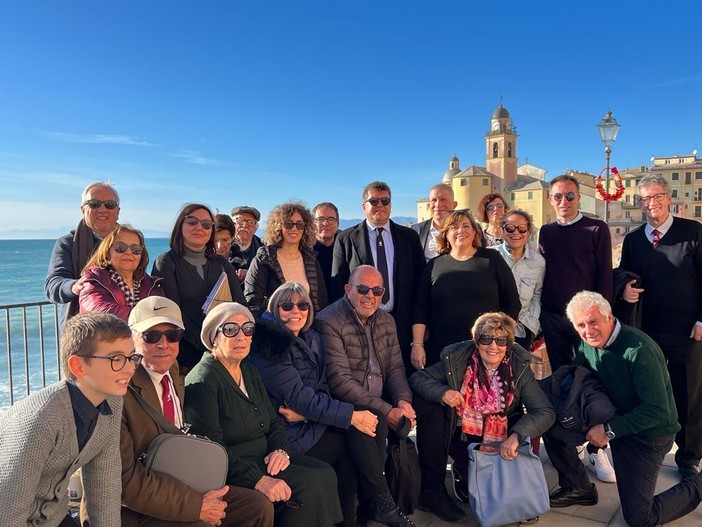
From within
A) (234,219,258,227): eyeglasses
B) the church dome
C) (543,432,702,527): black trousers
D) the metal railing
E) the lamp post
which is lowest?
the metal railing

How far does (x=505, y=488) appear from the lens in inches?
132

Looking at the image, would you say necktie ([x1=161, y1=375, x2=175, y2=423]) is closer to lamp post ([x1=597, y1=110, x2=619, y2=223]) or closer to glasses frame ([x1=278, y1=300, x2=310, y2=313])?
glasses frame ([x1=278, y1=300, x2=310, y2=313])

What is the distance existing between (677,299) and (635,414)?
1.27m

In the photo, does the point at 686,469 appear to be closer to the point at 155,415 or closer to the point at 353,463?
the point at 353,463

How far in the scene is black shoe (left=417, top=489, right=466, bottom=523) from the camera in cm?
358

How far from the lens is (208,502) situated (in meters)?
2.48

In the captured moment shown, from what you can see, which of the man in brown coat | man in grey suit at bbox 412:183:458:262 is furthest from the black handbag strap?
man in grey suit at bbox 412:183:458:262

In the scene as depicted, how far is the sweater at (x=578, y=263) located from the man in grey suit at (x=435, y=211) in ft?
3.53

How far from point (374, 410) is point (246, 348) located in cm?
102

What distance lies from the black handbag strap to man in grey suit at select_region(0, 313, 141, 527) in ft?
0.64

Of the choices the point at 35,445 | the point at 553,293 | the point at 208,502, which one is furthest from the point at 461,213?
the point at 35,445

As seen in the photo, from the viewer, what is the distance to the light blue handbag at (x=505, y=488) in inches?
132

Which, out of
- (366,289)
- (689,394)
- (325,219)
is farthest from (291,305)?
(689,394)

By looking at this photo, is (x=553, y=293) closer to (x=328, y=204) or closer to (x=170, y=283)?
(x=328, y=204)
